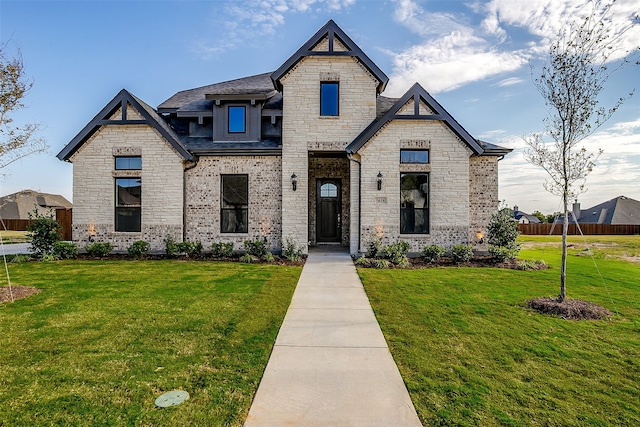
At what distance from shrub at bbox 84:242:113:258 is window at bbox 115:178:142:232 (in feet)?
2.67

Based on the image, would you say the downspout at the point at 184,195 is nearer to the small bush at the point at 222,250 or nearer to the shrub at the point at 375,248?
the small bush at the point at 222,250

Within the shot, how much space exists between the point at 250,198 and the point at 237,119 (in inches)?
135

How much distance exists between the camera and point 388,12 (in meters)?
12.0

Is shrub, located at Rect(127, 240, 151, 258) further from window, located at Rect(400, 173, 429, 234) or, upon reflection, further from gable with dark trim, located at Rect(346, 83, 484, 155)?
window, located at Rect(400, 173, 429, 234)

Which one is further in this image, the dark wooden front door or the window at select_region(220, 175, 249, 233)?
the dark wooden front door

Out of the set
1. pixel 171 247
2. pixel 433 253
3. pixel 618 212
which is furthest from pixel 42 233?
pixel 618 212

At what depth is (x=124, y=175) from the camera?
496 inches

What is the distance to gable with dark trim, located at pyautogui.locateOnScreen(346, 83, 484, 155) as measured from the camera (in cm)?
1172

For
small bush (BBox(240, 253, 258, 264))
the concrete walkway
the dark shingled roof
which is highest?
the dark shingled roof

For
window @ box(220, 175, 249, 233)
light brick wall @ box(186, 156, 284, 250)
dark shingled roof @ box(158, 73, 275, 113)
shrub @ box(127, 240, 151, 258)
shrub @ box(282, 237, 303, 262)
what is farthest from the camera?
dark shingled roof @ box(158, 73, 275, 113)

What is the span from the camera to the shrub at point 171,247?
12.1 m

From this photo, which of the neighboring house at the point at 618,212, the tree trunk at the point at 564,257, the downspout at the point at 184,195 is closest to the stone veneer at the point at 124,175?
the downspout at the point at 184,195

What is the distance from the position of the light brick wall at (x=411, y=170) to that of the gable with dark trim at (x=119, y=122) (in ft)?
22.9

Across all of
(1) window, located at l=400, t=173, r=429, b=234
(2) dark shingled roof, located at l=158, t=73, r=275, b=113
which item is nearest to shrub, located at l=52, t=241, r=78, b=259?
(2) dark shingled roof, located at l=158, t=73, r=275, b=113
